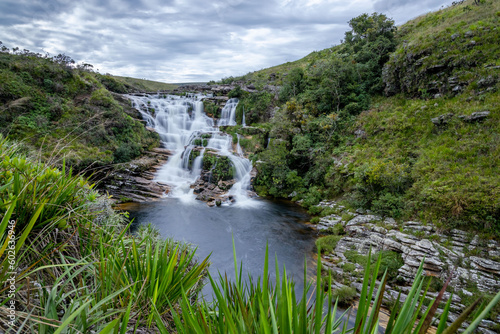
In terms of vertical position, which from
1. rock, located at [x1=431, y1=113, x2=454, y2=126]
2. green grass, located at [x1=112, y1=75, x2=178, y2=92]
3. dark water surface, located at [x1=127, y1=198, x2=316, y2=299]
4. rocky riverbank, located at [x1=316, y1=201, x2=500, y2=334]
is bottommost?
dark water surface, located at [x1=127, y1=198, x2=316, y2=299]

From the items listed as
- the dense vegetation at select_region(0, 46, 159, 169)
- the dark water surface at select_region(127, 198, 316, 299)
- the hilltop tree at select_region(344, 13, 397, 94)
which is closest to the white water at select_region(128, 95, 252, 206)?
the dark water surface at select_region(127, 198, 316, 299)

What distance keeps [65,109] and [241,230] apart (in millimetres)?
15517

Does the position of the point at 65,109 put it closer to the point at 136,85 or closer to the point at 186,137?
the point at 186,137

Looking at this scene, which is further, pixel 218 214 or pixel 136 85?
pixel 136 85

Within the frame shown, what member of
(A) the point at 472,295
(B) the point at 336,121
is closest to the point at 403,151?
(B) the point at 336,121

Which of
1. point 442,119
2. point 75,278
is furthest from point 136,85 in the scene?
point 75,278

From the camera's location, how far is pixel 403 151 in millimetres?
11984

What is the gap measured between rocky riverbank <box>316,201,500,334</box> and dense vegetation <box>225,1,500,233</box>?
2.23 ft

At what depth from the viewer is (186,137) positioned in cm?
2298

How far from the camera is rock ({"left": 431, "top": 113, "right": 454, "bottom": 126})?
11443mm

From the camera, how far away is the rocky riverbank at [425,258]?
6.13 metres

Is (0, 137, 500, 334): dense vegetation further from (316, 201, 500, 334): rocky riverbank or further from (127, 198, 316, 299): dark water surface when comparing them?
(127, 198, 316, 299): dark water surface

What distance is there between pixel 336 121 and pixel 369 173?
274 inches

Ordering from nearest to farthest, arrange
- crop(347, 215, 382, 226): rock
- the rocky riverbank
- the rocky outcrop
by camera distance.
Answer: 1. the rocky riverbank
2. crop(347, 215, 382, 226): rock
3. the rocky outcrop
